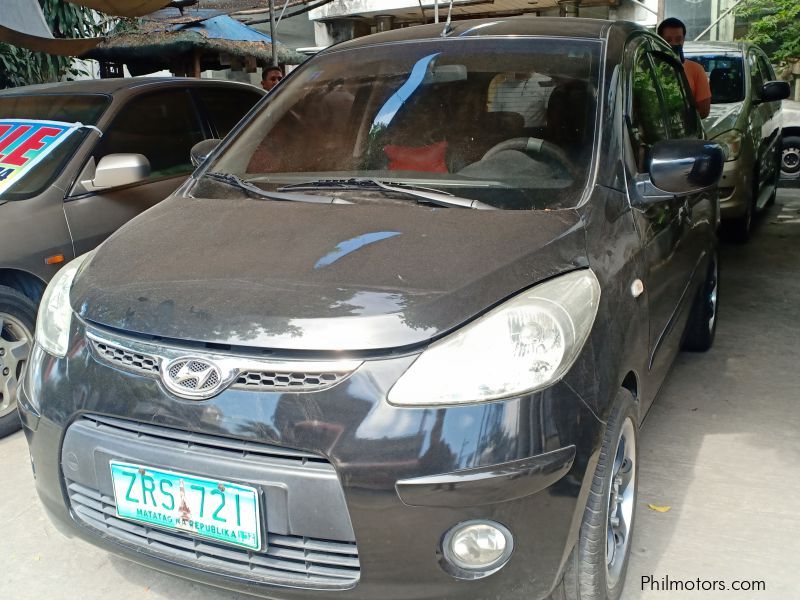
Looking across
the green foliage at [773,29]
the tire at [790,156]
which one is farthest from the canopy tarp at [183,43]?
the green foliage at [773,29]

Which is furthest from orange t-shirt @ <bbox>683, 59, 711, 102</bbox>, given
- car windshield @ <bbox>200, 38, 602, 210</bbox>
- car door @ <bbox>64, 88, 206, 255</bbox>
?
car door @ <bbox>64, 88, 206, 255</bbox>

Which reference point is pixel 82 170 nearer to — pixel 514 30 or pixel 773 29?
pixel 514 30

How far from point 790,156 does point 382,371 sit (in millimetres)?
8895

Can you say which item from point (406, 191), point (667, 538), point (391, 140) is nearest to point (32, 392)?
point (406, 191)

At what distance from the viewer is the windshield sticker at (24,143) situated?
3.94 m

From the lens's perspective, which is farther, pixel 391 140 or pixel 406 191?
pixel 391 140

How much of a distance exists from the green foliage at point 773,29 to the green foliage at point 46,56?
16.9 meters

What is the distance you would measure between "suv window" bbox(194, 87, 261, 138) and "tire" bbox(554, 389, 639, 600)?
11.9ft

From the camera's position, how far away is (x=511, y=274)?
2.02 metres

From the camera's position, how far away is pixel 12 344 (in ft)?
11.9

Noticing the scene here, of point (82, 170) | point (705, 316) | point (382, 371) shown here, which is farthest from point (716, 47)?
point (382, 371)

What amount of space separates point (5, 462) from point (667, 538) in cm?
264

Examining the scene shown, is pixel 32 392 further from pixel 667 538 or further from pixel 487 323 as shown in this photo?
pixel 667 538

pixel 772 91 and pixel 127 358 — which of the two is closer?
pixel 127 358
